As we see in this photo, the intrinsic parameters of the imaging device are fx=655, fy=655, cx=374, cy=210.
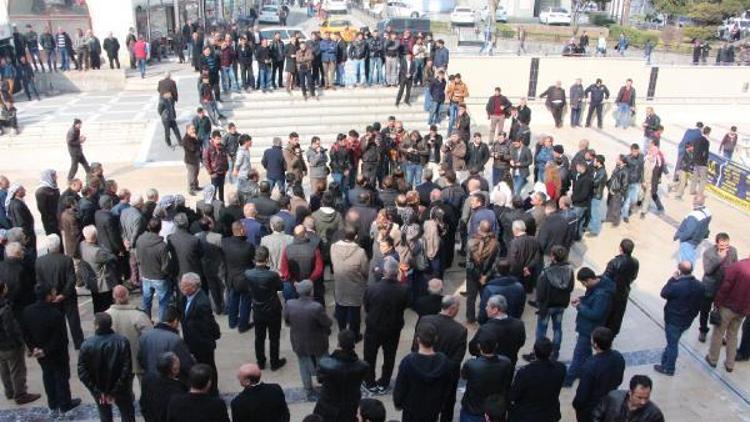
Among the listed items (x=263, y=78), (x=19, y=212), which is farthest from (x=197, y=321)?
(x=263, y=78)

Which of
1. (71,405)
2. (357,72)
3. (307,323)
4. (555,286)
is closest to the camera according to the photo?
(307,323)

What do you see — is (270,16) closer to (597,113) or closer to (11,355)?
(597,113)

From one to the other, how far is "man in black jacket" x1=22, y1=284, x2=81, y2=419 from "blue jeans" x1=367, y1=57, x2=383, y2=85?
1322 centimetres

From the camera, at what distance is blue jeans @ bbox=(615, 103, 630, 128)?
65.0ft

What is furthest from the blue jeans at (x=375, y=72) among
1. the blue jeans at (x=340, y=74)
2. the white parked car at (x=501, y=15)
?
the white parked car at (x=501, y=15)

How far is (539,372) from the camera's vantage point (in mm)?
5219

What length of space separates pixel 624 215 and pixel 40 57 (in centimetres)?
2075

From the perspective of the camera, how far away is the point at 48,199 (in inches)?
372

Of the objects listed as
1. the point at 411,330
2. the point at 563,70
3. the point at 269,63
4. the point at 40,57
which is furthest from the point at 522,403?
the point at 40,57

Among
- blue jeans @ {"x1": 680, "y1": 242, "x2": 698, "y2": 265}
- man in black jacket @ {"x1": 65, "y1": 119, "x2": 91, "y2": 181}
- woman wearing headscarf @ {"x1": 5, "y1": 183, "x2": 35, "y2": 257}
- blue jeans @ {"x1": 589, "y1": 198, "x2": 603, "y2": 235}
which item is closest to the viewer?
woman wearing headscarf @ {"x1": 5, "y1": 183, "x2": 35, "y2": 257}

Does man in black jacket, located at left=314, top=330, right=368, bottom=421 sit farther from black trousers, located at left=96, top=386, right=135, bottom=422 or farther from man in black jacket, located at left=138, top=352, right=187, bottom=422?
black trousers, located at left=96, top=386, right=135, bottom=422

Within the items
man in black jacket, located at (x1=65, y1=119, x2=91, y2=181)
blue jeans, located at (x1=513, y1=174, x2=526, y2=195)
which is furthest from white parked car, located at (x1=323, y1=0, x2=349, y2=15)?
blue jeans, located at (x1=513, y1=174, x2=526, y2=195)

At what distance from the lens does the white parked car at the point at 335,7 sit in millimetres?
54134

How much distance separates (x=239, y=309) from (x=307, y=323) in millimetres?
2201
